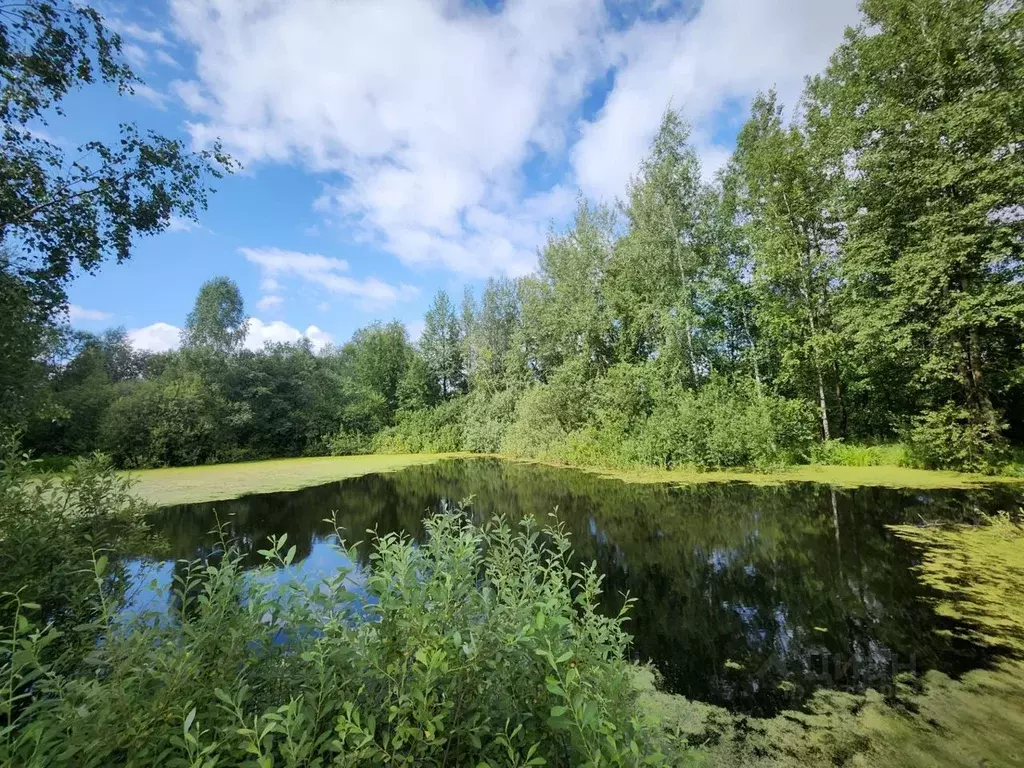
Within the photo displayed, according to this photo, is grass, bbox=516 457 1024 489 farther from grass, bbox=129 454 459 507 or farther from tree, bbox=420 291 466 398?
tree, bbox=420 291 466 398

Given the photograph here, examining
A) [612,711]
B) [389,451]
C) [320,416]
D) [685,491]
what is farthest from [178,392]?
[612,711]

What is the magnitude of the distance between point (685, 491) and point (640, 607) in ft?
21.3

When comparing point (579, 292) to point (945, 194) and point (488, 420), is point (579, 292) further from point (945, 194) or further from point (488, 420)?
point (945, 194)

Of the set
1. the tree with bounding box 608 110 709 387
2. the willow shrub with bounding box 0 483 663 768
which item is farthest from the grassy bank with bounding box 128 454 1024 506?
the willow shrub with bounding box 0 483 663 768

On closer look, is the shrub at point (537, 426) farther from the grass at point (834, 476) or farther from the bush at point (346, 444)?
the bush at point (346, 444)

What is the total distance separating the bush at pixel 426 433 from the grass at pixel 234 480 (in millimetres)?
5813

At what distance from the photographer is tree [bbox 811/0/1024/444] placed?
30.9 ft

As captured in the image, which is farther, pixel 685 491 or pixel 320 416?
pixel 320 416

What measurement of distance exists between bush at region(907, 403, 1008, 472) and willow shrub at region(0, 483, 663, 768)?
12826 millimetres

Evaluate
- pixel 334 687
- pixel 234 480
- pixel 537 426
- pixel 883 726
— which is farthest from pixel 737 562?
pixel 234 480

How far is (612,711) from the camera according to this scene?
5.50 feet

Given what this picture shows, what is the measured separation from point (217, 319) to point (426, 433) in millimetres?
17293

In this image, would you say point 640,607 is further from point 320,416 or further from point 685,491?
point 320,416

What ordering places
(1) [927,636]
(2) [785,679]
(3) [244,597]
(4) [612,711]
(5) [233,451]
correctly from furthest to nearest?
1. (5) [233,451]
2. (1) [927,636]
3. (2) [785,679]
4. (3) [244,597]
5. (4) [612,711]
